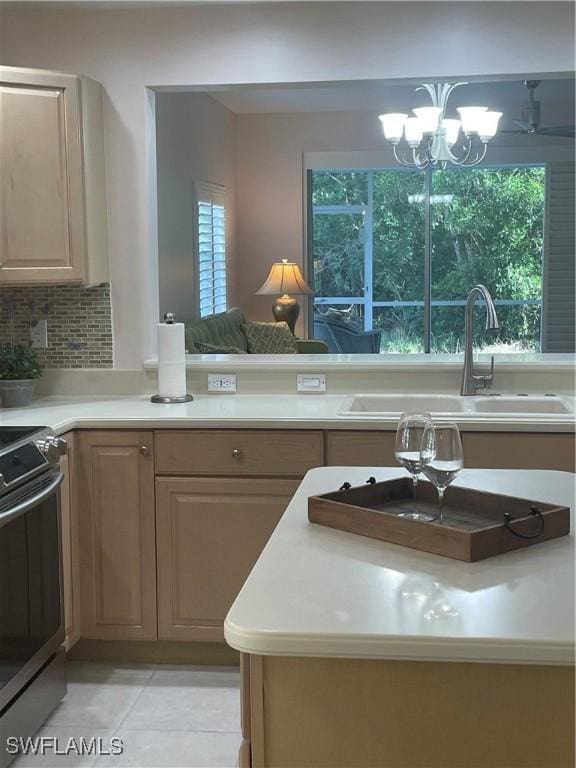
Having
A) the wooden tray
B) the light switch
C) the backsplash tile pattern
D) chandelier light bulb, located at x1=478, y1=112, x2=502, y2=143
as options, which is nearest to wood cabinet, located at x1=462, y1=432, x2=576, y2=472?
the light switch

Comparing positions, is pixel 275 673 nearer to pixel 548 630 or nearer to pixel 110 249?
pixel 548 630

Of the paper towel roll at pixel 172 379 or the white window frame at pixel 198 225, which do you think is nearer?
the paper towel roll at pixel 172 379

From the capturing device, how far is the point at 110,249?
3.73 meters

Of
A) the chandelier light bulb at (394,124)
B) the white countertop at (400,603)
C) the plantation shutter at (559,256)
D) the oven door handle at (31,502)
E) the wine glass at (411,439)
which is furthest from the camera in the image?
the plantation shutter at (559,256)

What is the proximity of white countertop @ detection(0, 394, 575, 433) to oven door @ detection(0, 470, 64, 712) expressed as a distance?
0.34m

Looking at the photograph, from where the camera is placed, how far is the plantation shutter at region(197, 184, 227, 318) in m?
6.68

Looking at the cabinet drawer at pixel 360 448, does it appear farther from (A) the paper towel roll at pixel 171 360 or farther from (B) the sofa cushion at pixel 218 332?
(B) the sofa cushion at pixel 218 332

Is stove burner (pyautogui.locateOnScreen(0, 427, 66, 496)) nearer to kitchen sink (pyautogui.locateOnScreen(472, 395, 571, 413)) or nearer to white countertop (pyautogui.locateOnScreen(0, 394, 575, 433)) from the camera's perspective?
white countertop (pyautogui.locateOnScreen(0, 394, 575, 433))

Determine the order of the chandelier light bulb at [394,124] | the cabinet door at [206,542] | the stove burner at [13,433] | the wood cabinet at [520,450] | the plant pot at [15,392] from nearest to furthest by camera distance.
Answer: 1. the stove burner at [13,433]
2. the wood cabinet at [520,450]
3. the cabinet door at [206,542]
4. the plant pot at [15,392]
5. the chandelier light bulb at [394,124]

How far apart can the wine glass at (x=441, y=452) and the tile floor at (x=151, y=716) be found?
58.0 inches

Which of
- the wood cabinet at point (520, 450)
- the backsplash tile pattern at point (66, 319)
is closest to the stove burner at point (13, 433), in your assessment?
the backsplash tile pattern at point (66, 319)

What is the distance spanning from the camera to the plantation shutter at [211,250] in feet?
21.9

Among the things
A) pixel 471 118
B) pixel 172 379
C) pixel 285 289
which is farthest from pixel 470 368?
pixel 285 289

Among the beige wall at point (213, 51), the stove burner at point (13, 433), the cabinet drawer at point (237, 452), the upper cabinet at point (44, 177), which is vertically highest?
the beige wall at point (213, 51)
